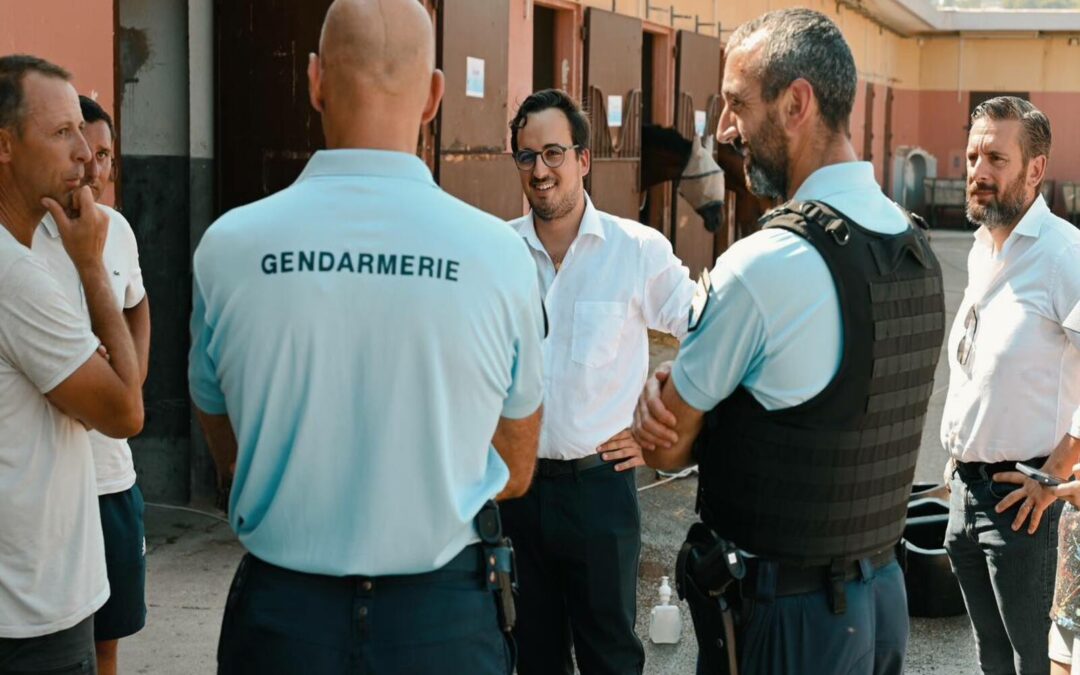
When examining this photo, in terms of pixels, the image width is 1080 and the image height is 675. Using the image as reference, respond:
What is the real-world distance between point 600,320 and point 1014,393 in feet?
3.71

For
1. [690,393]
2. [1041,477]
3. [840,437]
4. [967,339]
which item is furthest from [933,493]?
[690,393]

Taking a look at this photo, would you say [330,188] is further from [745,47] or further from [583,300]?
[583,300]

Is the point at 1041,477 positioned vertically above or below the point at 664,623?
above

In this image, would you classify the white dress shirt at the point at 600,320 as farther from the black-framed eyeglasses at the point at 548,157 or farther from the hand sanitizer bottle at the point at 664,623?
the hand sanitizer bottle at the point at 664,623

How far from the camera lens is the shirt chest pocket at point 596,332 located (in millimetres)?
3525

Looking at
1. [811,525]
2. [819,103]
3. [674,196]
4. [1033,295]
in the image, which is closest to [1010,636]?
[1033,295]

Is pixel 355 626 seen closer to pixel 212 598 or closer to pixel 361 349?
pixel 361 349

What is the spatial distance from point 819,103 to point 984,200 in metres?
1.36

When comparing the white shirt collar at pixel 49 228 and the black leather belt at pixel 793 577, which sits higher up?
the white shirt collar at pixel 49 228

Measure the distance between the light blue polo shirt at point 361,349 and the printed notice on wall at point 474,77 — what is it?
203 inches

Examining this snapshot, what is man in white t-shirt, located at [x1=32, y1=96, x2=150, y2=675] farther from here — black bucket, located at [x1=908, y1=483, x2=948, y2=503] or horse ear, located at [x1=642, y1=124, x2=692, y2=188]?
horse ear, located at [x1=642, y1=124, x2=692, y2=188]

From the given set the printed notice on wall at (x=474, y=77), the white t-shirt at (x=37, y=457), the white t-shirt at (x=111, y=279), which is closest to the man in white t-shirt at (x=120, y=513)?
the white t-shirt at (x=111, y=279)

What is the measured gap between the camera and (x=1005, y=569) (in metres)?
3.45

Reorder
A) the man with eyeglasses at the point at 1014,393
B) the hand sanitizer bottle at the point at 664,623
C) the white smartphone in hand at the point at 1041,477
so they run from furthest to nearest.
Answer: the hand sanitizer bottle at the point at 664,623 < the man with eyeglasses at the point at 1014,393 < the white smartphone in hand at the point at 1041,477
